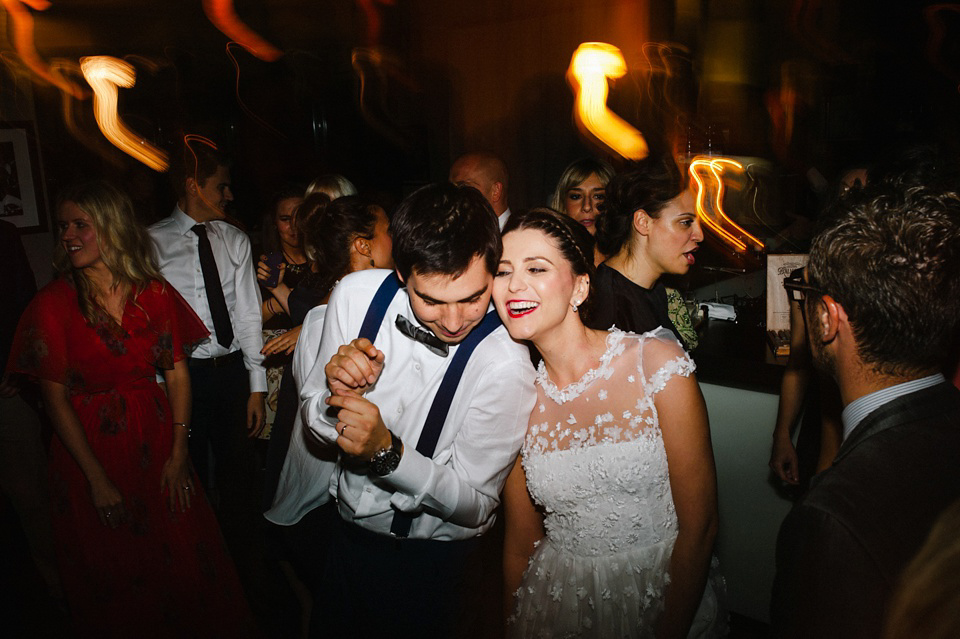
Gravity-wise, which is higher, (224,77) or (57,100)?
(224,77)

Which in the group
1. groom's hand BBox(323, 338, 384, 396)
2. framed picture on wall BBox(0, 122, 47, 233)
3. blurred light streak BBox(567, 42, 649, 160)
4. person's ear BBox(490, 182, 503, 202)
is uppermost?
blurred light streak BBox(567, 42, 649, 160)

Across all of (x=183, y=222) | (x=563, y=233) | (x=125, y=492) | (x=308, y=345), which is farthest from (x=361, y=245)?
(x=183, y=222)

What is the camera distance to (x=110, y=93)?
7336 millimetres

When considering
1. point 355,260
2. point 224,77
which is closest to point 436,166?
point 224,77

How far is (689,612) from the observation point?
1781mm

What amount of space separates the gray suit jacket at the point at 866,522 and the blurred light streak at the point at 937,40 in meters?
6.37

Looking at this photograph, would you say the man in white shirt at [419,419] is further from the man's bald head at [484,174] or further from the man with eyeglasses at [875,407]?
the man's bald head at [484,174]

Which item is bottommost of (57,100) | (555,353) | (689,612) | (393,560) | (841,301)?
(689,612)

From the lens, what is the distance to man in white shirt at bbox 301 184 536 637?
64.8 inches

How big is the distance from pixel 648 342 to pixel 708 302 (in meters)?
2.52

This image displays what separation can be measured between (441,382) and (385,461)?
0.94 ft

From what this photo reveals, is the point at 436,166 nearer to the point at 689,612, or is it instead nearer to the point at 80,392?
the point at 80,392

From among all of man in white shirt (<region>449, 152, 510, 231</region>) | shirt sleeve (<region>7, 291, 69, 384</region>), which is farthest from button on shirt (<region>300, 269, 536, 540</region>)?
man in white shirt (<region>449, 152, 510, 231</region>)

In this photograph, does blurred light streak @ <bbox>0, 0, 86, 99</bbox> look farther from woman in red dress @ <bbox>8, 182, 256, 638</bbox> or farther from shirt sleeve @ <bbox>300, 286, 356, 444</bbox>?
shirt sleeve @ <bbox>300, 286, 356, 444</bbox>
